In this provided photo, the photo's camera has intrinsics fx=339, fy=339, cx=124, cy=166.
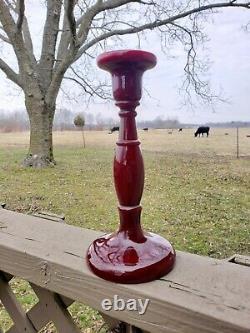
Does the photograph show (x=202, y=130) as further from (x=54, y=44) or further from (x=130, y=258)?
(x=130, y=258)

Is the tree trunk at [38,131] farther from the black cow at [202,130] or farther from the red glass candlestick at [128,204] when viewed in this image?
the black cow at [202,130]

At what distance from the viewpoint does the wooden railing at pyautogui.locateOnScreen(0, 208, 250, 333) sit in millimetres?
387

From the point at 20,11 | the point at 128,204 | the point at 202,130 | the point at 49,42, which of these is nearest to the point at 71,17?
the point at 20,11

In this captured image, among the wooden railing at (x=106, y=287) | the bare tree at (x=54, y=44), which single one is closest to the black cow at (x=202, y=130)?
the bare tree at (x=54, y=44)

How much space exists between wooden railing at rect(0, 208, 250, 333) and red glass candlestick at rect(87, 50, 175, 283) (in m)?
0.02

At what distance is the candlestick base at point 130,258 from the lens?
44cm

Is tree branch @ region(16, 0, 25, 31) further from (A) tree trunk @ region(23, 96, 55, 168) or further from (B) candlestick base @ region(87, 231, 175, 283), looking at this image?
(B) candlestick base @ region(87, 231, 175, 283)

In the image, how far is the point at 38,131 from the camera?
216 inches

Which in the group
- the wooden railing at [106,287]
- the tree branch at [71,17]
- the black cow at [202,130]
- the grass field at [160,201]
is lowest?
the grass field at [160,201]

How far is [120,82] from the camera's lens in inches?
18.1

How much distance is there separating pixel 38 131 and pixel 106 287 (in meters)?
5.26

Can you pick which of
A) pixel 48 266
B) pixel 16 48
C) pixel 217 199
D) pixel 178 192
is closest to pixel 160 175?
pixel 178 192

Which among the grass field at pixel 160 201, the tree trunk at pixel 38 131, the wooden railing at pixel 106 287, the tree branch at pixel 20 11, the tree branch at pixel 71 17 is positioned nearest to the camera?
the wooden railing at pixel 106 287

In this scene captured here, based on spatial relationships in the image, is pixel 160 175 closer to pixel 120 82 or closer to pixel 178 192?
pixel 178 192
